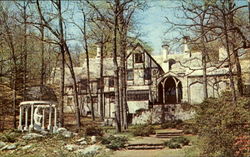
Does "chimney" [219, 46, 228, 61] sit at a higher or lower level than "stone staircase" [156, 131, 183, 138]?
higher

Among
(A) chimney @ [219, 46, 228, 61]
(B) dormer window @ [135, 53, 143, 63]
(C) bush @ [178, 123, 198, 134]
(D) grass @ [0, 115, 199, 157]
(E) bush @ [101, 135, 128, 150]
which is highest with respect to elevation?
(B) dormer window @ [135, 53, 143, 63]

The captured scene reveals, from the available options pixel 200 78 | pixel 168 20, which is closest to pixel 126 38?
pixel 168 20

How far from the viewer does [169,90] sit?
62.5ft

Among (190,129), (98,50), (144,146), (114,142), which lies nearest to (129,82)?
(98,50)

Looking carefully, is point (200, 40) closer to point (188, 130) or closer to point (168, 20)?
point (168, 20)

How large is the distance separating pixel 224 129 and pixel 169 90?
11.4 m

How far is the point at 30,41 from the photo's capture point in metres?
15.4

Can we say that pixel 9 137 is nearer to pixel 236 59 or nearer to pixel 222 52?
pixel 222 52

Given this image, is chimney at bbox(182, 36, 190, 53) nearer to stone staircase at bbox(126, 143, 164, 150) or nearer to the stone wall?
stone staircase at bbox(126, 143, 164, 150)

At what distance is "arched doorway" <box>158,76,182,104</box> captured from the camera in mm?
18750

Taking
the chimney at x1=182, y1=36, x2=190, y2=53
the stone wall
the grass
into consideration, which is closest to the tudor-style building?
the stone wall

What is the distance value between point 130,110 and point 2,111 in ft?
36.3

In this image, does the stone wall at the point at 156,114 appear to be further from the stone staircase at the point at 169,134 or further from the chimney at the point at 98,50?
the stone staircase at the point at 169,134

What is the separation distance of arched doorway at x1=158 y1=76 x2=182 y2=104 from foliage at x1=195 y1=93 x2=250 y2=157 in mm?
9564
